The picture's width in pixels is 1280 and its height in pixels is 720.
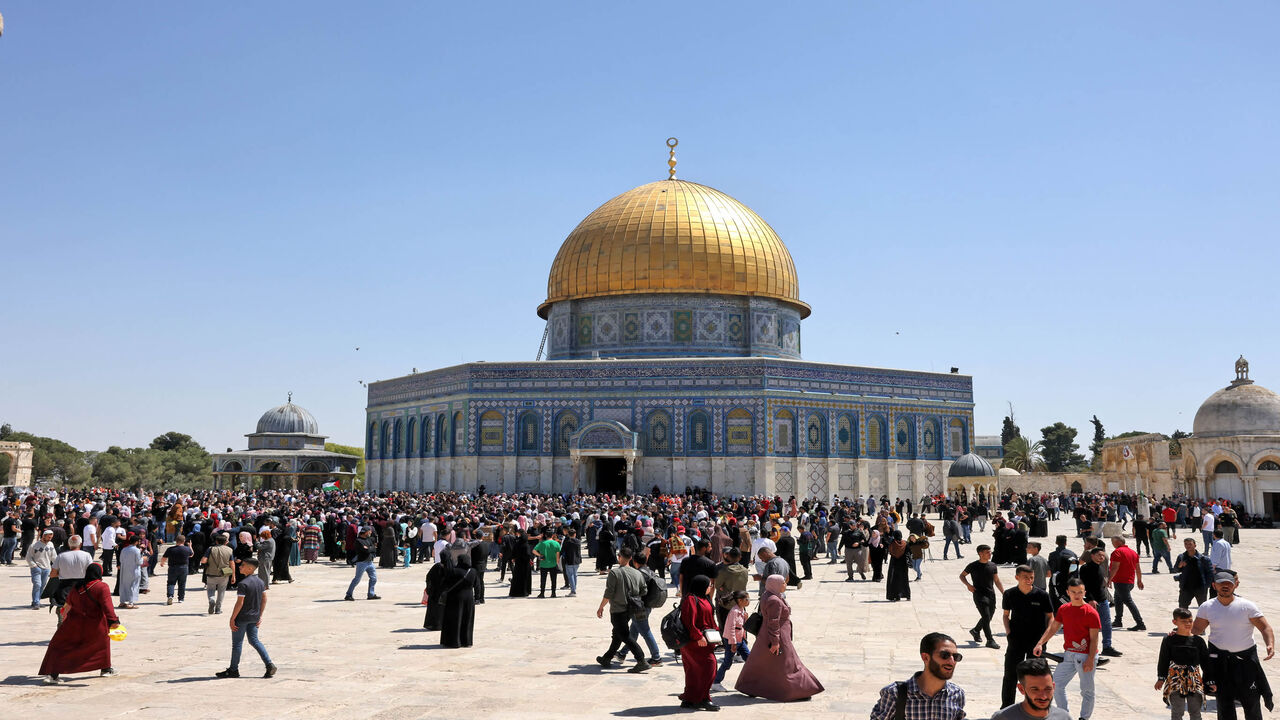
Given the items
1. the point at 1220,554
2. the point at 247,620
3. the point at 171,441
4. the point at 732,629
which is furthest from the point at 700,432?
the point at 171,441

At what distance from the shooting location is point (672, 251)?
46.9 meters

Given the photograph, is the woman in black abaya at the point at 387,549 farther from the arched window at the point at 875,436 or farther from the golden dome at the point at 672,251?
the arched window at the point at 875,436

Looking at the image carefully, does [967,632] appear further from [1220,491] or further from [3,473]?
[3,473]

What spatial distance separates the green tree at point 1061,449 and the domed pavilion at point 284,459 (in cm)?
5611

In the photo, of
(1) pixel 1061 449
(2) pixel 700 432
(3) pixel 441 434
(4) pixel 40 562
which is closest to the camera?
(4) pixel 40 562

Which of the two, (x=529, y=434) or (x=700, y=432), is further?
(x=529, y=434)

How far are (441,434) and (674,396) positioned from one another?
11.2 m

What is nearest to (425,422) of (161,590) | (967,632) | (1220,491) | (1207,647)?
(161,590)

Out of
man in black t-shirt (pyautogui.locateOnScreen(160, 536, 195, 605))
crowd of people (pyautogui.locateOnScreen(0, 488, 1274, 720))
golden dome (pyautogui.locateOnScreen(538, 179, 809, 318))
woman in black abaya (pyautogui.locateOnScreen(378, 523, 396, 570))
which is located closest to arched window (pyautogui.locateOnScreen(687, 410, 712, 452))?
golden dome (pyautogui.locateOnScreen(538, 179, 809, 318))

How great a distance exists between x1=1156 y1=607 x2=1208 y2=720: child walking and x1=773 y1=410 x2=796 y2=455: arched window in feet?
114

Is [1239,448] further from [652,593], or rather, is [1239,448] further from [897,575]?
[652,593]

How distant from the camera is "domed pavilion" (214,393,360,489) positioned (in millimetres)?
64125

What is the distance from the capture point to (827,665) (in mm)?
10266

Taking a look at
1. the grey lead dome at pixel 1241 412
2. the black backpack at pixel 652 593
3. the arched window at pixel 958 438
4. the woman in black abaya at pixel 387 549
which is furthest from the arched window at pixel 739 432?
the black backpack at pixel 652 593
